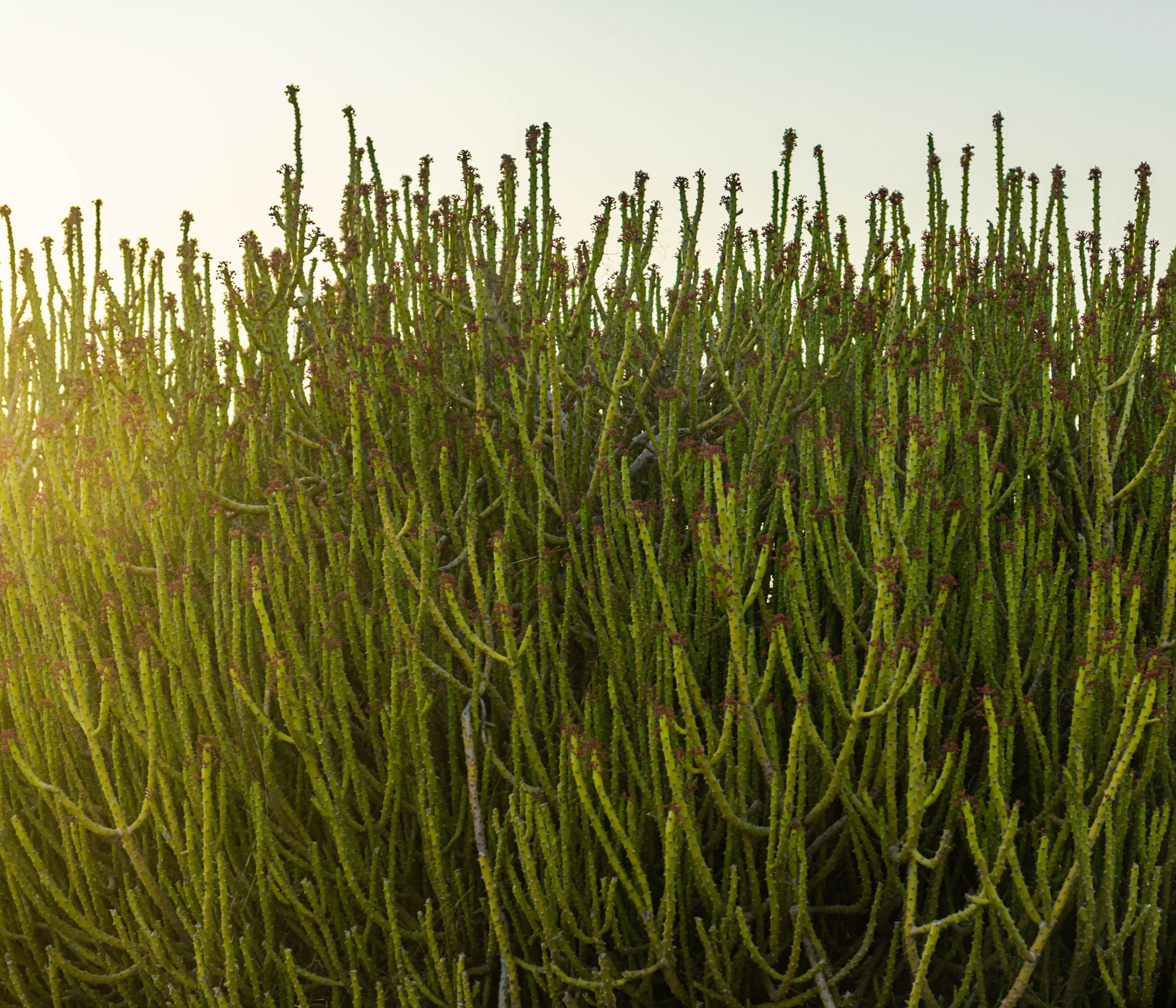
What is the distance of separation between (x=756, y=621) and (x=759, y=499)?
0.38 metres

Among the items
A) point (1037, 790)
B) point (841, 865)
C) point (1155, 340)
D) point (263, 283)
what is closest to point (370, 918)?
point (841, 865)

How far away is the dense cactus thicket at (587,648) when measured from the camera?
2.42 meters

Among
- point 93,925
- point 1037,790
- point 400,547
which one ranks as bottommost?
point 93,925

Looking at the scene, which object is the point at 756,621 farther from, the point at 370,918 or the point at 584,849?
the point at 370,918

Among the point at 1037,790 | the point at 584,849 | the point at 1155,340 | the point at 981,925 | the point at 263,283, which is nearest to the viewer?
the point at 981,925

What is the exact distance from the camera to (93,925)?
2.85 meters

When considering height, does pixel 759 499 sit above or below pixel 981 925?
above

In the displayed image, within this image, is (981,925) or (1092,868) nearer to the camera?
(981,925)

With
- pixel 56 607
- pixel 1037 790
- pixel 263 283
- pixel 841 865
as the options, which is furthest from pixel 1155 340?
pixel 56 607

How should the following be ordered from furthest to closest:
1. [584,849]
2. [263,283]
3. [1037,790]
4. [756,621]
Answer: [263,283], [756,621], [1037,790], [584,849]

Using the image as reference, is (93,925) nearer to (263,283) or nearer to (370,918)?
(370,918)

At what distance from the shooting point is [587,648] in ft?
9.75

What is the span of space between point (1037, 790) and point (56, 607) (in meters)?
2.73

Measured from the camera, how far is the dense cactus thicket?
7.93 ft
